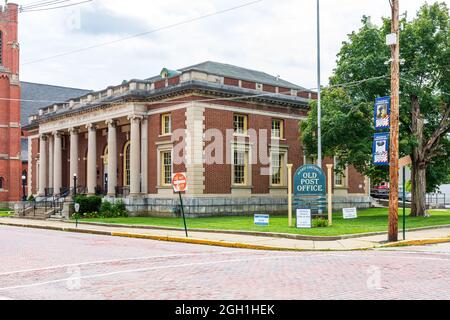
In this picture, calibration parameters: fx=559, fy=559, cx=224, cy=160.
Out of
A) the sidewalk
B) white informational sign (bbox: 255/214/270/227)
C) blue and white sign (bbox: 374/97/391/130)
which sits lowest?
the sidewalk

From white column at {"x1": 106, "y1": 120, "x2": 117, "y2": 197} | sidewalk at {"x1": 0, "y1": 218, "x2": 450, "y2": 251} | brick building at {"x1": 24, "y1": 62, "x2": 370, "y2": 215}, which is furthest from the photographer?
white column at {"x1": 106, "y1": 120, "x2": 117, "y2": 197}

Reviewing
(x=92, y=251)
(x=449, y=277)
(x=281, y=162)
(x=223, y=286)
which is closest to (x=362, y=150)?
(x=281, y=162)

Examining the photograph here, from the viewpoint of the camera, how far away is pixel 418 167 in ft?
111

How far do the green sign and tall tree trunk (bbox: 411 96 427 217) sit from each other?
33.4ft

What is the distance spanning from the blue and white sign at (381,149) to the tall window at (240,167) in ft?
58.9

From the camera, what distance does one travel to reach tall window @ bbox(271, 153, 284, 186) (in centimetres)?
4203

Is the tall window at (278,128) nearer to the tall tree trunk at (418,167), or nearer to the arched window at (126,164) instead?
the tall tree trunk at (418,167)

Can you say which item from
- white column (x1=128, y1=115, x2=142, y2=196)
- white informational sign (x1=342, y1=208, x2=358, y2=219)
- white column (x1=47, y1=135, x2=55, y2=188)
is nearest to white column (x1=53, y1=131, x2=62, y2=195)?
white column (x1=47, y1=135, x2=55, y2=188)

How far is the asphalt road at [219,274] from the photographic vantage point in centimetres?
998

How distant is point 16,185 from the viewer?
65000mm

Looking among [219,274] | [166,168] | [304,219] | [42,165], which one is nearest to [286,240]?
[304,219]

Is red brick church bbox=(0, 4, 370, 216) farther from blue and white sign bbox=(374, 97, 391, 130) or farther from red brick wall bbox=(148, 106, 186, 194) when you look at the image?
blue and white sign bbox=(374, 97, 391, 130)

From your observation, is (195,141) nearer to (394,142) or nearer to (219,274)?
(394,142)

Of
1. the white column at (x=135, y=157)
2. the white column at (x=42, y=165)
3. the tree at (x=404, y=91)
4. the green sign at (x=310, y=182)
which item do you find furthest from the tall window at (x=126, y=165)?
the green sign at (x=310, y=182)
